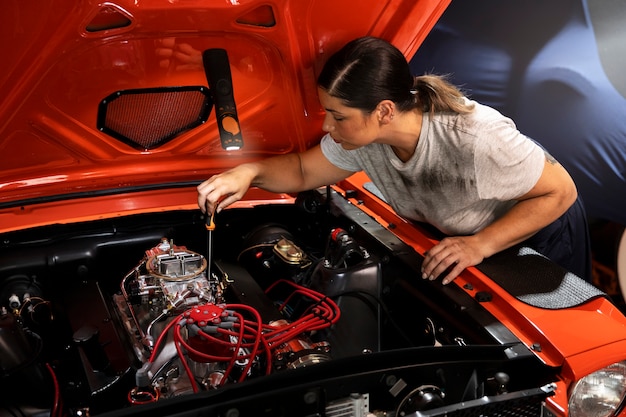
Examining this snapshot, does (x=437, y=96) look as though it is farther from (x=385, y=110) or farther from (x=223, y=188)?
(x=223, y=188)

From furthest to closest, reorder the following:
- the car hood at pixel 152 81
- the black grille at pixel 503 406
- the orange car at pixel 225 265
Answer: the car hood at pixel 152 81, the orange car at pixel 225 265, the black grille at pixel 503 406

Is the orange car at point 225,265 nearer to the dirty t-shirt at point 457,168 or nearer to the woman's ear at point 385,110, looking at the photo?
the dirty t-shirt at point 457,168

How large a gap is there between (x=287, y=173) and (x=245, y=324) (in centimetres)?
70

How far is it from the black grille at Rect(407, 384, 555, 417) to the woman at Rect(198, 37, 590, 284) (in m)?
0.42

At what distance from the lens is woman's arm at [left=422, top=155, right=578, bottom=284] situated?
167cm

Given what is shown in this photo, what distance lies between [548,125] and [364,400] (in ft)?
8.63

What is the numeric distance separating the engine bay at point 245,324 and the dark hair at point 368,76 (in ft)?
1.37

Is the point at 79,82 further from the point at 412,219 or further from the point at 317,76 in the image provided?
the point at 412,219

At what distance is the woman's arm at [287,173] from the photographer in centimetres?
181

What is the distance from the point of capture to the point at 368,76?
63.1 inches

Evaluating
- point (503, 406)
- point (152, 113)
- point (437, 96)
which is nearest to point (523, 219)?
point (437, 96)

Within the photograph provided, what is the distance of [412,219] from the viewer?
1.94 meters

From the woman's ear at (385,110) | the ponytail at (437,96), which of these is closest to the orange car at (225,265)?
the ponytail at (437,96)

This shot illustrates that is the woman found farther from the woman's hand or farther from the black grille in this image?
the black grille
